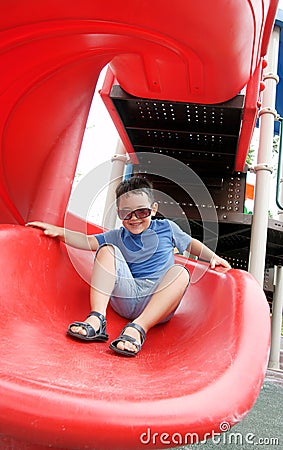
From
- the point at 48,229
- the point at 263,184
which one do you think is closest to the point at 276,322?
the point at 263,184

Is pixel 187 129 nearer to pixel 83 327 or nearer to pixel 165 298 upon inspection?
pixel 165 298

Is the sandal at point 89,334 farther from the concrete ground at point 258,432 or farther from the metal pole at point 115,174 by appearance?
the metal pole at point 115,174

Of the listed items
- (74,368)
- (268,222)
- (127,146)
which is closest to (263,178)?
(268,222)

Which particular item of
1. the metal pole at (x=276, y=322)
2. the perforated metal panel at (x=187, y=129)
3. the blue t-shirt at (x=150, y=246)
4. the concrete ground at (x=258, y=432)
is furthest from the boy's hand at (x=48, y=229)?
the metal pole at (x=276, y=322)

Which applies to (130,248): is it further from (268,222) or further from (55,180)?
(268,222)

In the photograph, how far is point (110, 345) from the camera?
123 cm

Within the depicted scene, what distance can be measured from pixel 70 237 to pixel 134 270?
0.87 ft

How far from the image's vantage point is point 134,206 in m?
1.57

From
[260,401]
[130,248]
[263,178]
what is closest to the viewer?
[130,248]

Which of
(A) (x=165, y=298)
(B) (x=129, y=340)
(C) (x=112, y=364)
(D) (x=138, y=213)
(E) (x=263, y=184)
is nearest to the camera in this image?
(C) (x=112, y=364)

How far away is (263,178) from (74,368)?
6.22ft

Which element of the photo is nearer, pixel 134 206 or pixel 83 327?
pixel 83 327

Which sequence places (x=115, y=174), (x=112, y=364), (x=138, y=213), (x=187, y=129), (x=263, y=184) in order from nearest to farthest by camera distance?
(x=112, y=364) → (x=138, y=213) → (x=187, y=129) → (x=263, y=184) → (x=115, y=174)

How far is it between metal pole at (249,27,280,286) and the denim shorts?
1.08 metres
